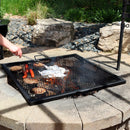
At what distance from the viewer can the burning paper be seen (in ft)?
8.99

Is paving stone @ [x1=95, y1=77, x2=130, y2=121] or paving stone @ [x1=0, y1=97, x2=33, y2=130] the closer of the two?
paving stone @ [x1=0, y1=97, x2=33, y2=130]

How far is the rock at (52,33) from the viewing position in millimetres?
5336

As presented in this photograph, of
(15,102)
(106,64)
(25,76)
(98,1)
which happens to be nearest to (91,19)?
(98,1)

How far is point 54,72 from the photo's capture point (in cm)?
280

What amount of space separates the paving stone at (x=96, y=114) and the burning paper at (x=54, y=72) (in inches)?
25.7

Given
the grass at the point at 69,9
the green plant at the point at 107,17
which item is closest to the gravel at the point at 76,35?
the grass at the point at 69,9

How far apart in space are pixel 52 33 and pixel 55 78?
2.88 meters

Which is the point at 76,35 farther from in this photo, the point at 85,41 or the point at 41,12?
the point at 41,12

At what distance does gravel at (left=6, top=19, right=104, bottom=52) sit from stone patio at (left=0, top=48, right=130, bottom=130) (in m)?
2.31

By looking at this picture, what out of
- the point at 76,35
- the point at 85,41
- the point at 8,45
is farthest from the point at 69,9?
the point at 8,45

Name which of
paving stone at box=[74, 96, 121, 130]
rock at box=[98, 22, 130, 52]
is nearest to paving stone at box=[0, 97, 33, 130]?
paving stone at box=[74, 96, 121, 130]

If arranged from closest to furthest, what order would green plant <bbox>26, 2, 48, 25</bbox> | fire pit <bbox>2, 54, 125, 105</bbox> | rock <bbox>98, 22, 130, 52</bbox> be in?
fire pit <bbox>2, 54, 125, 105</bbox>, rock <bbox>98, 22, 130, 52</bbox>, green plant <bbox>26, 2, 48, 25</bbox>

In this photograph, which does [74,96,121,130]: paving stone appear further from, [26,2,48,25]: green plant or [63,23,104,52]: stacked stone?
[26,2,48,25]: green plant

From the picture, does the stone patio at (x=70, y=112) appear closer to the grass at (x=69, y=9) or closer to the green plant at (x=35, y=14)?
the green plant at (x=35, y=14)
